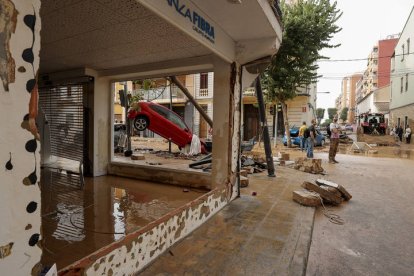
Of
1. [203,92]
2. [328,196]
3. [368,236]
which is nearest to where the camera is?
[368,236]

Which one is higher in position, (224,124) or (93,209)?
(224,124)

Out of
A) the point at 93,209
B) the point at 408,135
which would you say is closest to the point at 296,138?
the point at 408,135

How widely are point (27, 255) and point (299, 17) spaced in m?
14.7

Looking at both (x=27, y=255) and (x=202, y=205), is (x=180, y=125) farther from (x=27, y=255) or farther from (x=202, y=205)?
(x=27, y=255)

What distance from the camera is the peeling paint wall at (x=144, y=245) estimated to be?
2.00 meters

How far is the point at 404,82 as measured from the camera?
26.2 metres

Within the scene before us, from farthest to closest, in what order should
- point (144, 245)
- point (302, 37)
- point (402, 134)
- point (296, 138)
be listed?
point (402, 134)
point (296, 138)
point (302, 37)
point (144, 245)

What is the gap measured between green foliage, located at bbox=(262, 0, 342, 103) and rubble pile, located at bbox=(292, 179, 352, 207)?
9938 mm

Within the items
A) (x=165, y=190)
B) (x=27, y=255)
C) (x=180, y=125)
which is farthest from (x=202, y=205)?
(x=180, y=125)

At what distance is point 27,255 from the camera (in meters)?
1.48

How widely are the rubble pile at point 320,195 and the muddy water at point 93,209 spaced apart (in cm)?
197

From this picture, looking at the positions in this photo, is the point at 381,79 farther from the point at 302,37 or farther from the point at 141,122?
the point at 141,122

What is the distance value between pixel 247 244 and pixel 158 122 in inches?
328

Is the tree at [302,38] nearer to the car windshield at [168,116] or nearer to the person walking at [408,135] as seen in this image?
the car windshield at [168,116]
